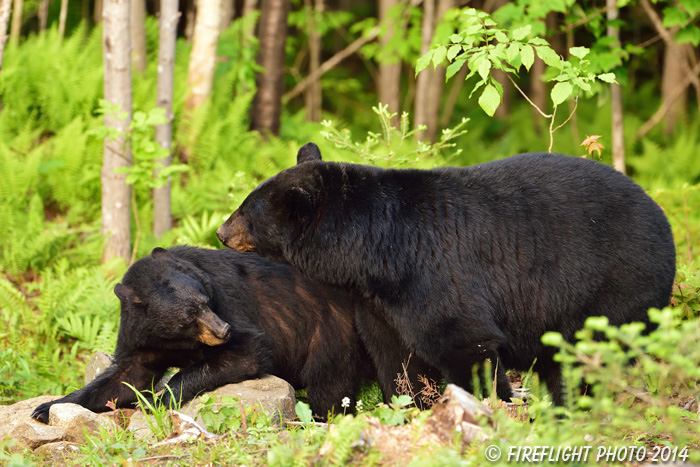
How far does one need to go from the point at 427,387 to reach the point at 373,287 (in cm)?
70

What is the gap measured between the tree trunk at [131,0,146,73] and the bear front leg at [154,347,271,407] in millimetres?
7815

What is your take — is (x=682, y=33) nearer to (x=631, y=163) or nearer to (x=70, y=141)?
(x=631, y=163)

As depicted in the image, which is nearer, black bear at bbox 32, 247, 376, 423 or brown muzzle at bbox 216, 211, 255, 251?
brown muzzle at bbox 216, 211, 255, 251

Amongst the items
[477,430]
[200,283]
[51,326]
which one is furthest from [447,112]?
[477,430]

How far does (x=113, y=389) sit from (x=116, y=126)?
12.0 feet

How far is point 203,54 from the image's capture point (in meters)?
11.0

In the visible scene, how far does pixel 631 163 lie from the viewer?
13297mm

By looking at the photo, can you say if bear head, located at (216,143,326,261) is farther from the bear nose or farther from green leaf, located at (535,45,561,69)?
green leaf, located at (535,45,561,69)

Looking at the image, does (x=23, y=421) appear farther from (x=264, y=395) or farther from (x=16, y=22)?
(x=16, y=22)

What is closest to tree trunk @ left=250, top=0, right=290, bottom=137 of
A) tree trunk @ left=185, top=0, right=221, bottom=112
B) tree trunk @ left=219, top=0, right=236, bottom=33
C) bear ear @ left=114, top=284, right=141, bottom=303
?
tree trunk @ left=185, top=0, right=221, bottom=112

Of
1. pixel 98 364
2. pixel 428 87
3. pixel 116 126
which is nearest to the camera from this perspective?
pixel 98 364

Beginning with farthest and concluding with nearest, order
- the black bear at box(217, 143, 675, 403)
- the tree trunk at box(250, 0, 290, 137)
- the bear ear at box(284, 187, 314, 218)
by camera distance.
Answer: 1. the tree trunk at box(250, 0, 290, 137)
2. the bear ear at box(284, 187, 314, 218)
3. the black bear at box(217, 143, 675, 403)

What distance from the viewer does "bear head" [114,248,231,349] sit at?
467 centimetres

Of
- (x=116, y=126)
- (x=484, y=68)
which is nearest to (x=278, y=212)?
(x=484, y=68)
